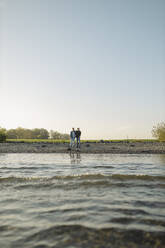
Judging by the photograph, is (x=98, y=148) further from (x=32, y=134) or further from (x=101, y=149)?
(x=32, y=134)

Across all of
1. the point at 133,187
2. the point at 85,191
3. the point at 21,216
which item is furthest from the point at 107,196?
the point at 21,216

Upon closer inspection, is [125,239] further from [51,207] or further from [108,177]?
[108,177]

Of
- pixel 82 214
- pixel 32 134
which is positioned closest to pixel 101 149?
pixel 82 214

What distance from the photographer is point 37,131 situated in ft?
380

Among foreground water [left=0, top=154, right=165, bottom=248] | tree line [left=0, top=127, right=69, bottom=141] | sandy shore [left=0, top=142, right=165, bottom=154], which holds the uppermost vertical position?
tree line [left=0, top=127, right=69, bottom=141]

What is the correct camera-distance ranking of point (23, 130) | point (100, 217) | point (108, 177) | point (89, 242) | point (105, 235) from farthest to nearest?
point (23, 130)
point (108, 177)
point (100, 217)
point (105, 235)
point (89, 242)

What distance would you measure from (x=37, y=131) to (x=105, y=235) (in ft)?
378

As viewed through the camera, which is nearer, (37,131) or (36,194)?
(36,194)

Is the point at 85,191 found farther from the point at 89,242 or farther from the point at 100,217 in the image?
the point at 89,242

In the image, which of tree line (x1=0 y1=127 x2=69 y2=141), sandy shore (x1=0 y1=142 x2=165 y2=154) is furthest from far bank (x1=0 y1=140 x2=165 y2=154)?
tree line (x1=0 y1=127 x2=69 y2=141)

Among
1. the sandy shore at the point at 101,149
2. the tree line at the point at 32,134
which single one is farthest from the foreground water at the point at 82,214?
the tree line at the point at 32,134

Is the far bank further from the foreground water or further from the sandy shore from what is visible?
the foreground water

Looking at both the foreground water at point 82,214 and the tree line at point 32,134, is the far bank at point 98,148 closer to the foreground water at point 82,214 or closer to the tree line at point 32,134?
the foreground water at point 82,214

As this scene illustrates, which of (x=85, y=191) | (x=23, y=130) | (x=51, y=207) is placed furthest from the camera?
(x=23, y=130)
